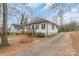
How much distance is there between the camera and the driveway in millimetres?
2178

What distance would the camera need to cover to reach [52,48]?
2193 millimetres

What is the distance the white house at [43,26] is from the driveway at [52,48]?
3.2 inches

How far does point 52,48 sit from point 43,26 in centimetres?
24

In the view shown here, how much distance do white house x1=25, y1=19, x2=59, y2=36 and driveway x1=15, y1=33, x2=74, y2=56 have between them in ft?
0.27

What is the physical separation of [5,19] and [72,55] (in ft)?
2.53

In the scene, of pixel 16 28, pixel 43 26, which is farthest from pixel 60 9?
pixel 16 28

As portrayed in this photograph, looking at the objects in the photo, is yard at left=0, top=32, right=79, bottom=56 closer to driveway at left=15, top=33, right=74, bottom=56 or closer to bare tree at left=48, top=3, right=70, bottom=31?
driveway at left=15, top=33, right=74, bottom=56

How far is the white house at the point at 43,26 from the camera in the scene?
220cm

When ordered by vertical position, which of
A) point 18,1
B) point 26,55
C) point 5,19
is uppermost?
point 18,1

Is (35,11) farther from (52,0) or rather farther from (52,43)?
(52,43)

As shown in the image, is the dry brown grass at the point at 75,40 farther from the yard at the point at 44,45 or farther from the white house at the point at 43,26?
the white house at the point at 43,26

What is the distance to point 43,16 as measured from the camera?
2211mm

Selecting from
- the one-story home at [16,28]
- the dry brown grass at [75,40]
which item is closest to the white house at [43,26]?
the one-story home at [16,28]

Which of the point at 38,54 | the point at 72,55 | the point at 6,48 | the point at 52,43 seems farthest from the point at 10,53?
the point at 72,55
